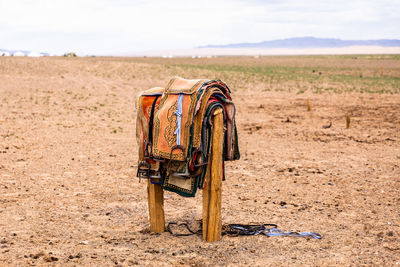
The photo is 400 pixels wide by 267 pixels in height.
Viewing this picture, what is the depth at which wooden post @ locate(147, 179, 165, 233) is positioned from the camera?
538 centimetres

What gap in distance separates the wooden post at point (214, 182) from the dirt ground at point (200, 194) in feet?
0.81

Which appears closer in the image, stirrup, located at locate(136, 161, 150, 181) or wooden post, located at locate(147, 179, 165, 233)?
stirrup, located at locate(136, 161, 150, 181)

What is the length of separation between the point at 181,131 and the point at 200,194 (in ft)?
9.12

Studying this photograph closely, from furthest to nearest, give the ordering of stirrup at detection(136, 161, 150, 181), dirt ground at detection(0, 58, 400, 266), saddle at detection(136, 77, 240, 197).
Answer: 1. stirrup at detection(136, 161, 150, 181)
2. dirt ground at detection(0, 58, 400, 266)
3. saddle at detection(136, 77, 240, 197)

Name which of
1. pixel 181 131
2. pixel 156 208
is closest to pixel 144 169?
pixel 156 208

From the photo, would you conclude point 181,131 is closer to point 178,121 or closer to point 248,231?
point 178,121

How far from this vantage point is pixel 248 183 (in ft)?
26.0

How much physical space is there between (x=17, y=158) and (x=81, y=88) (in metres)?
14.6

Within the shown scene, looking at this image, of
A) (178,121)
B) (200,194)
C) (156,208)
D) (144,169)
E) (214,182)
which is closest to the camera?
(178,121)

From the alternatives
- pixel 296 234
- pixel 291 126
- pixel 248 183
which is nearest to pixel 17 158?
pixel 248 183

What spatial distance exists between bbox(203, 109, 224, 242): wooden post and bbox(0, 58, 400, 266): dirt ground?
25 centimetres

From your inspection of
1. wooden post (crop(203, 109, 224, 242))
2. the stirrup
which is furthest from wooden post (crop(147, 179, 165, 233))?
wooden post (crop(203, 109, 224, 242))

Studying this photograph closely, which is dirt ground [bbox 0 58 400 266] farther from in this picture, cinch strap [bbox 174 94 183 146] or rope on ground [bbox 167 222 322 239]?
cinch strap [bbox 174 94 183 146]

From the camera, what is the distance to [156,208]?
5.42 meters
